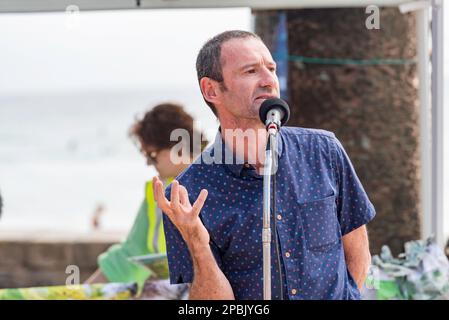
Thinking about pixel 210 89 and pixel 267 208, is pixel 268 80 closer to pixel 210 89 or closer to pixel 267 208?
pixel 210 89

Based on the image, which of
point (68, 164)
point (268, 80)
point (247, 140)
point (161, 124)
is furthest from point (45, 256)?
point (68, 164)

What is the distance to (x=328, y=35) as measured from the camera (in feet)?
17.3

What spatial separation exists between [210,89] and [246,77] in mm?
162

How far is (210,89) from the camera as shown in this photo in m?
3.00

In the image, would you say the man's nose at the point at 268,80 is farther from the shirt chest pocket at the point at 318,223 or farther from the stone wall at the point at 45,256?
the stone wall at the point at 45,256

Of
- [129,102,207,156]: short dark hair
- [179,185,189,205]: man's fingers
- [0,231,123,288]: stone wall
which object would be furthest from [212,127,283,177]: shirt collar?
[0,231,123,288]: stone wall

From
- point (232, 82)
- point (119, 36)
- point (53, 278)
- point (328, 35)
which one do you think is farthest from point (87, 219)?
point (232, 82)

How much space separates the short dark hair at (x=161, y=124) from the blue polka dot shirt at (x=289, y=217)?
6.30ft

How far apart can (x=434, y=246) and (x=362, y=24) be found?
4.41ft

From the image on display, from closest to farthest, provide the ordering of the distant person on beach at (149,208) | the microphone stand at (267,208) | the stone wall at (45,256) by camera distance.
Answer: the microphone stand at (267,208) → the distant person on beach at (149,208) → the stone wall at (45,256)

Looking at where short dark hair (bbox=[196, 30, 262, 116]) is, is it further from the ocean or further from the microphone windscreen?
the ocean

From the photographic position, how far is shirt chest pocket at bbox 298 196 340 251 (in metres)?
2.84

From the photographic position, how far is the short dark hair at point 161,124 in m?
4.88

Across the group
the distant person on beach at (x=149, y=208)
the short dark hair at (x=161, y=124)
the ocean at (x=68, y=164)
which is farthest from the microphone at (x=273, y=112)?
the ocean at (x=68, y=164)
